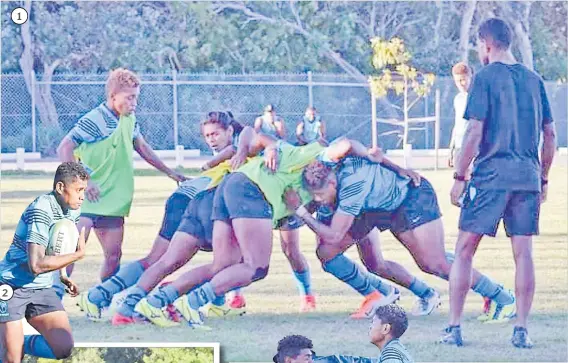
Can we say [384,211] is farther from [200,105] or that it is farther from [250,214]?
[200,105]

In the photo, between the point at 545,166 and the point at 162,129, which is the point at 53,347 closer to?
the point at 162,129

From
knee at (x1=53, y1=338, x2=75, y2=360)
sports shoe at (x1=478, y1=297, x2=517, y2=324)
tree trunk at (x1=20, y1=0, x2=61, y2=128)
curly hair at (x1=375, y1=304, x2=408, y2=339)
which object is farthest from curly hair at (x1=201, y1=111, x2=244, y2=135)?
sports shoe at (x1=478, y1=297, x2=517, y2=324)

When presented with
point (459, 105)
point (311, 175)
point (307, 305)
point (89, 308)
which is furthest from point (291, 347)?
point (459, 105)

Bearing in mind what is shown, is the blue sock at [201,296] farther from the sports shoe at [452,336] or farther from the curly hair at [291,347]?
the sports shoe at [452,336]

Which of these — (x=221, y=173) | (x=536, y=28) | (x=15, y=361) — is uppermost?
(x=536, y=28)

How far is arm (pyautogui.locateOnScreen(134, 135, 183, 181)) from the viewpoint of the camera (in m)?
9.50

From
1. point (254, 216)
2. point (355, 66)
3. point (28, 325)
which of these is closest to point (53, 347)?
point (28, 325)

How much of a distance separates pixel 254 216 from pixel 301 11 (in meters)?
0.88

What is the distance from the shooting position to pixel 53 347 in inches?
368

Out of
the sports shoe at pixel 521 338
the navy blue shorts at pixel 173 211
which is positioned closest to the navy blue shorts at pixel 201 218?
the navy blue shorts at pixel 173 211

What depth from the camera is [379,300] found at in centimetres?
959

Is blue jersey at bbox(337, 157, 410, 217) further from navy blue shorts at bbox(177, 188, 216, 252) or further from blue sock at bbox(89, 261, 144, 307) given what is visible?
blue sock at bbox(89, 261, 144, 307)

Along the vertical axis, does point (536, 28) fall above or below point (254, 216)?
above

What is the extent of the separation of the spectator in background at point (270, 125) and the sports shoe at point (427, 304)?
2.95ft
